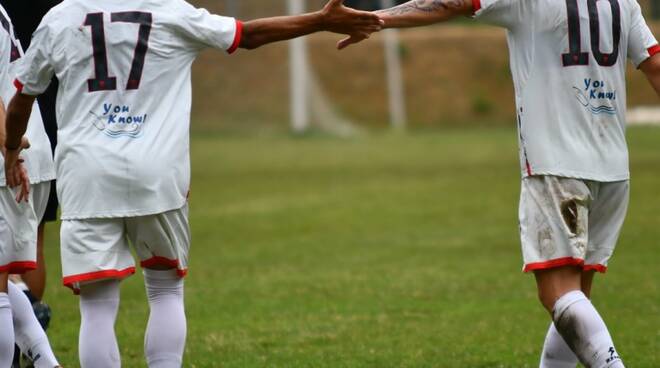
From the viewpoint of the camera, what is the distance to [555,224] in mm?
6227

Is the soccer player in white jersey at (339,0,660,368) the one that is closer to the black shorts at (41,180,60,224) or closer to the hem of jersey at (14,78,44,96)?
the hem of jersey at (14,78,44,96)

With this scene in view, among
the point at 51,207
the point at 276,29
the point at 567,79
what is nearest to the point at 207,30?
the point at 276,29

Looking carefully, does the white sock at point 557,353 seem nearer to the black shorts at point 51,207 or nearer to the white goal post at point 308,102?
the black shorts at point 51,207

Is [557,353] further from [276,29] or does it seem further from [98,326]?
[98,326]

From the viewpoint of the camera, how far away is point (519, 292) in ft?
37.4

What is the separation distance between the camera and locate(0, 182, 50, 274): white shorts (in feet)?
22.3

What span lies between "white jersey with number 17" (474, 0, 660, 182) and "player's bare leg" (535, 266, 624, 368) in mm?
493

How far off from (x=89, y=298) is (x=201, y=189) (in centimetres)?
1615

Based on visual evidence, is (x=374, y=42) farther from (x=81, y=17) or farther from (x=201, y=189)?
(x=81, y=17)

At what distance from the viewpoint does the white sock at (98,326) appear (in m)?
6.16

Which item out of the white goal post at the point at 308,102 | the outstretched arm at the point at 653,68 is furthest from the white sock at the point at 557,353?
the white goal post at the point at 308,102

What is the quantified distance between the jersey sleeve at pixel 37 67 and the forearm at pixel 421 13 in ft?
5.33

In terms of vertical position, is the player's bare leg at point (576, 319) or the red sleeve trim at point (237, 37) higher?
the red sleeve trim at point (237, 37)

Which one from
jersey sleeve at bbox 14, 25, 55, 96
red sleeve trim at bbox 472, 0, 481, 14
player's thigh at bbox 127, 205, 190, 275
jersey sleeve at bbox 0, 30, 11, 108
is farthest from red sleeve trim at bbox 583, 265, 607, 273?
jersey sleeve at bbox 0, 30, 11, 108
